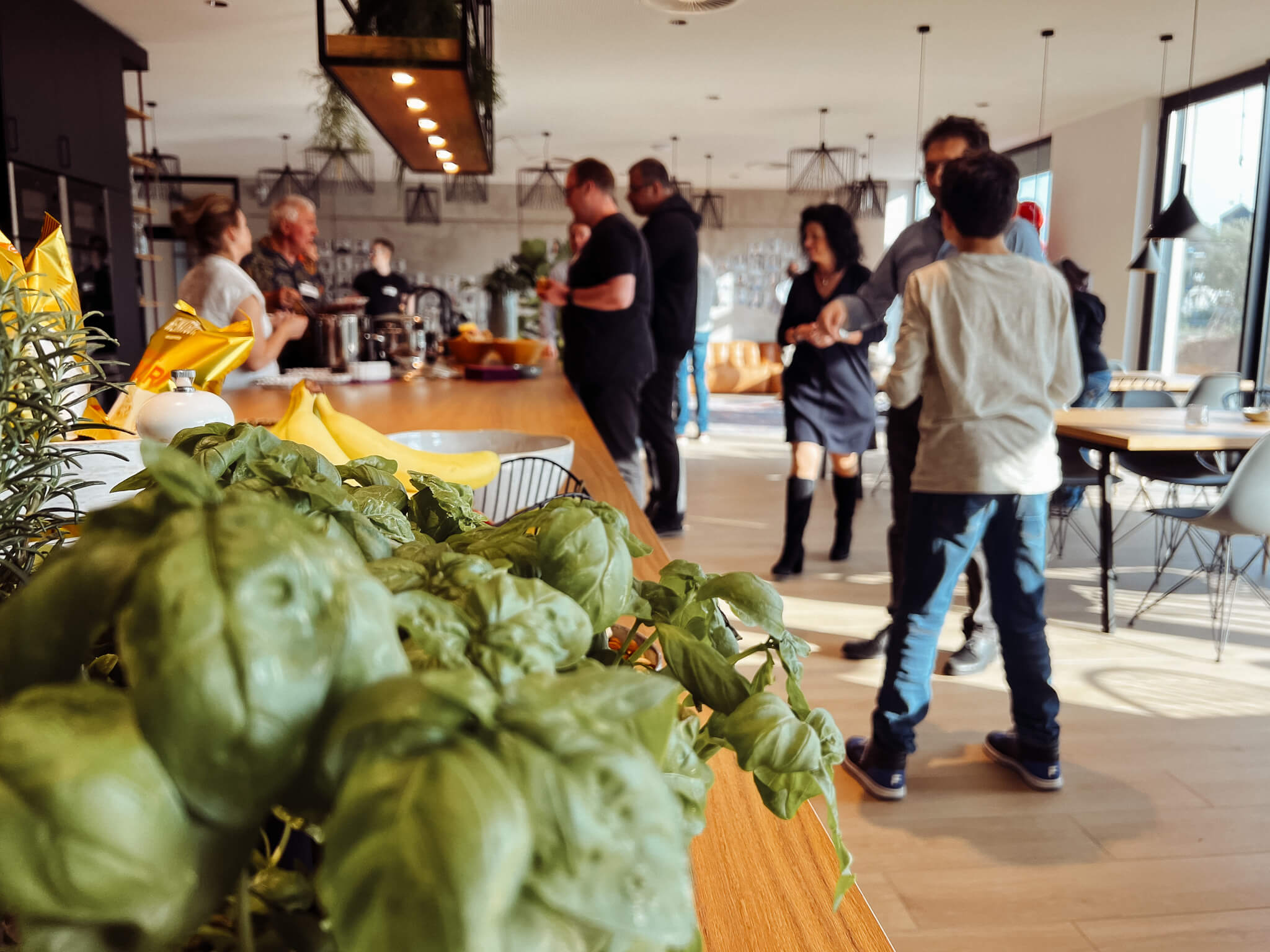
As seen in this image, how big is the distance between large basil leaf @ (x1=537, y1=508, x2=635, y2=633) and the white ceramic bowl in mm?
788

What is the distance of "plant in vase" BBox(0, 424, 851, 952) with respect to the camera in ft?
0.56

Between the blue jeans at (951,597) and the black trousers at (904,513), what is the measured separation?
25cm

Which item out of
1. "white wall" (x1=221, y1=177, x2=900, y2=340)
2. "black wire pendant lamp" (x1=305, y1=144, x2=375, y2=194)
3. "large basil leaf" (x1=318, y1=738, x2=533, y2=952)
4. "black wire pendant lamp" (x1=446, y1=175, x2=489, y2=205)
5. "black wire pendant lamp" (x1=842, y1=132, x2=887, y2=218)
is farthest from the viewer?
"white wall" (x1=221, y1=177, x2=900, y2=340)

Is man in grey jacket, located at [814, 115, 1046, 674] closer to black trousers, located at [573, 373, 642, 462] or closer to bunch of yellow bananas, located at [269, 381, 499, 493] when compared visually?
black trousers, located at [573, 373, 642, 462]

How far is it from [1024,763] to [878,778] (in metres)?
0.37

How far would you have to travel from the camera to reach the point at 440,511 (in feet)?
1.40

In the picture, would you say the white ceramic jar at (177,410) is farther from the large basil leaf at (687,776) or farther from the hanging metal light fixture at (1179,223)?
the hanging metal light fixture at (1179,223)

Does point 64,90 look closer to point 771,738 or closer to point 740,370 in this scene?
point 771,738

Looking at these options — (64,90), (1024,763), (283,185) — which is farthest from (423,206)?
(1024,763)

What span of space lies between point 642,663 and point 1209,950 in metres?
1.82

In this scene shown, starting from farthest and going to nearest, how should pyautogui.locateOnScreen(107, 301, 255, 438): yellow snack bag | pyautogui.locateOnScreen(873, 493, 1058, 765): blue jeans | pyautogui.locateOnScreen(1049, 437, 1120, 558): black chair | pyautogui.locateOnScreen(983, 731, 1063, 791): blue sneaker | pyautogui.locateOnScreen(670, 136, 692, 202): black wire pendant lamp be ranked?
pyautogui.locateOnScreen(670, 136, 692, 202): black wire pendant lamp
pyautogui.locateOnScreen(1049, 437, 1120, 558): black chair
pyautogui.locateOnScreen(983, 731, 1063, 791): blue sneaker
pyautogui.locateOnScreen(873, 493, 1058, 765): blue jeans
pyautogui.locateOnScreen(107, 301, 255, 438): yellow snack bag

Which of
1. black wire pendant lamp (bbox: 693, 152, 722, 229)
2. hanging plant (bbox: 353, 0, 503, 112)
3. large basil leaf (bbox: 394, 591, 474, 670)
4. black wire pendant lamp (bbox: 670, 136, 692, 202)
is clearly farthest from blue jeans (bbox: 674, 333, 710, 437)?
large basil leaf (bbox: 394, 591, 474, 670)

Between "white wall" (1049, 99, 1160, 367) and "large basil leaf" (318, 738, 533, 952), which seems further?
"white wall" (1049, 99, 1160, 367)

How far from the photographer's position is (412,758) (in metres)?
0.18
